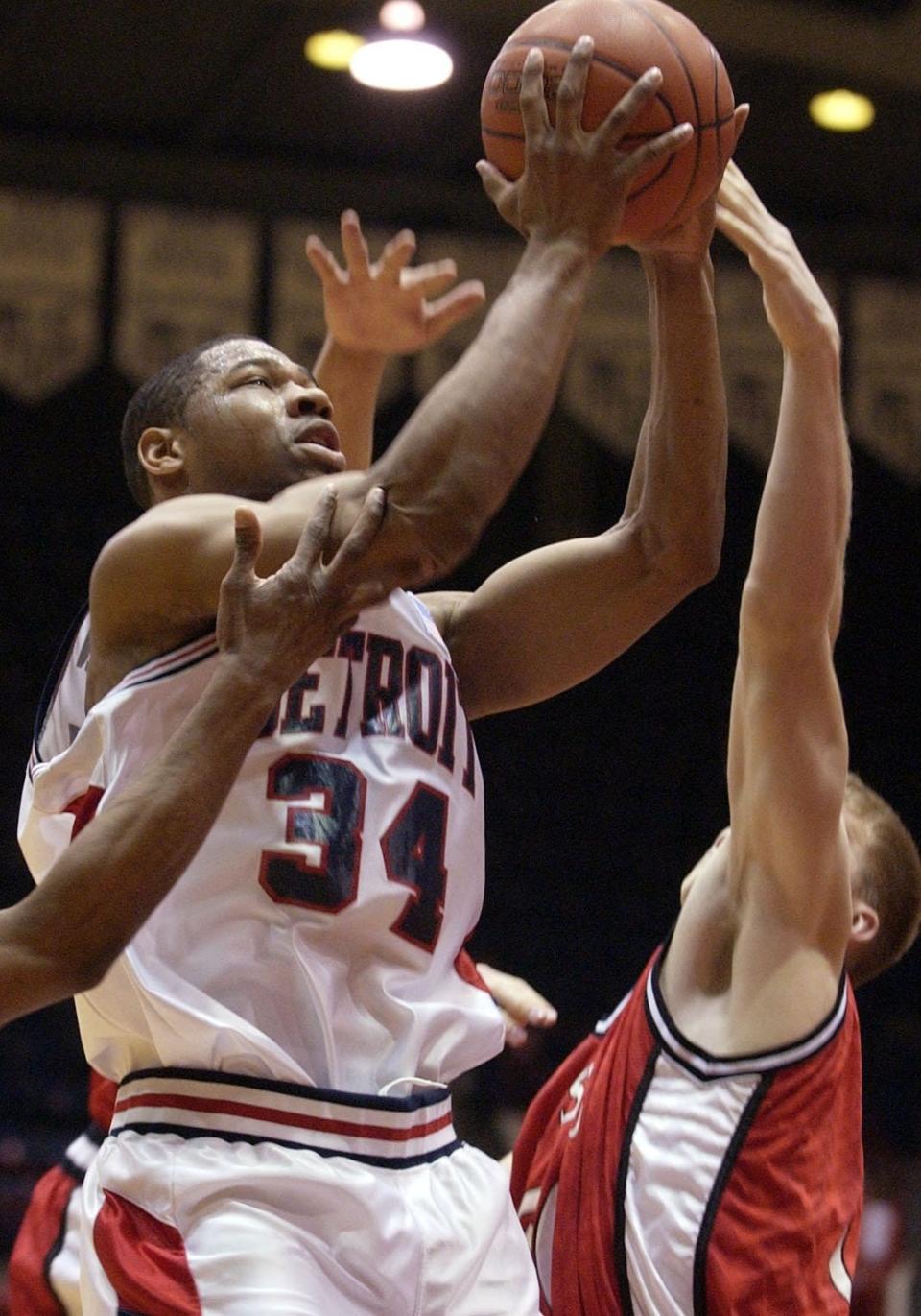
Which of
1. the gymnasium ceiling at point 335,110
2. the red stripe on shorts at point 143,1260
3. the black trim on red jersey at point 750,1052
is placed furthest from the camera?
the gymnasium ceiling at point 335,110

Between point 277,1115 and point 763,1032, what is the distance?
0.95m

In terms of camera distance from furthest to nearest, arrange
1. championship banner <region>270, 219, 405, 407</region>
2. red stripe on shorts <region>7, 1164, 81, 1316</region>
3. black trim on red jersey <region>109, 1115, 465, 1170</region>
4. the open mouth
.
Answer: championship banner <region>270, 219, 405, 407</region>
red stripe on shorts <region>7, 1164, 81, 1316</region>
the open mouth
black trim on red jersey <region>109, 1115, 465, 1170</region>

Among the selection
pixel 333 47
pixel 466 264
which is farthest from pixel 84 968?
pixel 466 264

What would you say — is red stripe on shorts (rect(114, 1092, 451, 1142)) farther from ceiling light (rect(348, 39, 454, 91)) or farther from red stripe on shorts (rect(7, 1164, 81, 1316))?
ceiling light (rect(348, 39, 454, 91))

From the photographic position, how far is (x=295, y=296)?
31.1ft

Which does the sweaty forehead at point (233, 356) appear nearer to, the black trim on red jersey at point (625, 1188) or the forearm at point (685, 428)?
the forearm at point (685, 428)

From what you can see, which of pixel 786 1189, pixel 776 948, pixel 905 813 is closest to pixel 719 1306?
pixel 786 1189

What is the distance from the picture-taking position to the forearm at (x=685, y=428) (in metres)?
3.04

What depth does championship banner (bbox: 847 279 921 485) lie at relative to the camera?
10211mm

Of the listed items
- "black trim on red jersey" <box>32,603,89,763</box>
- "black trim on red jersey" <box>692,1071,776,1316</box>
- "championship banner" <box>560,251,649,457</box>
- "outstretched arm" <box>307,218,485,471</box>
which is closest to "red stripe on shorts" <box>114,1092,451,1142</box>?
"black trim on red jersey" <box>32,603,89,763</box>

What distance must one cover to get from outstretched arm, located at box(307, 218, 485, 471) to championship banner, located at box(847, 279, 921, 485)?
693 centimetres

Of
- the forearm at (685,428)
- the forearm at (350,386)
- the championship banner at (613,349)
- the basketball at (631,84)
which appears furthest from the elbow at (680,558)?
the championship banner at (613,349)

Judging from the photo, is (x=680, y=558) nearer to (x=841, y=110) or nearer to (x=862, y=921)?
(x=862, y=921)

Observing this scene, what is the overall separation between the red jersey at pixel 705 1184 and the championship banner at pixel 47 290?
22.4ft
